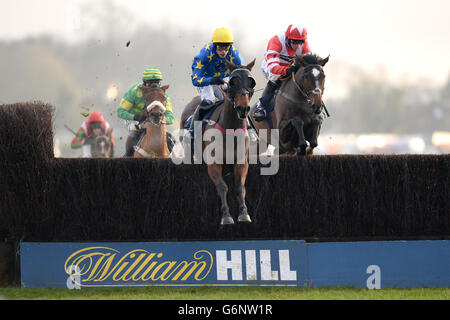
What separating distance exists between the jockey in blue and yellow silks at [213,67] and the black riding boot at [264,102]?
1711mm

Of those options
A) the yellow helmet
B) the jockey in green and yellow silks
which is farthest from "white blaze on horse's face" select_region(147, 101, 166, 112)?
the yellow helmet

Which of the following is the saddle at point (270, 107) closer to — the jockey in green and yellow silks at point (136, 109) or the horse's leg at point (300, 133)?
the horse's leg at point (300, 133)

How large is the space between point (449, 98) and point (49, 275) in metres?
80.6

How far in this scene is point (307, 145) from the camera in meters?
11.7

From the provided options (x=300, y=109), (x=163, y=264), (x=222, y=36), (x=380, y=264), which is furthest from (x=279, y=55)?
(x=163, y=264)

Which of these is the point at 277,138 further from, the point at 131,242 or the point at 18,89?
the point at 18,89

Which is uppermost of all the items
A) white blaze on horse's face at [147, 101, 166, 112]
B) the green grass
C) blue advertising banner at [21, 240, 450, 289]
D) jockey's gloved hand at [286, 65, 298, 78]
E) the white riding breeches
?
jockey's gloved hand at [286, 65, 298, 78]

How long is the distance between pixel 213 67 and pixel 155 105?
262 cm

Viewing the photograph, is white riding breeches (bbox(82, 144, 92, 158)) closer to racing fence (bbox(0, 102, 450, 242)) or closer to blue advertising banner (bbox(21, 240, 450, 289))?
racing fence (bbox(0, 102, 450, 242))

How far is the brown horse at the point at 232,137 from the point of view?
9.31 m

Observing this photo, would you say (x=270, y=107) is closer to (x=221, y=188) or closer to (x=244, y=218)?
(x=221, y=188)

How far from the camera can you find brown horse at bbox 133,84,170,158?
1346 cm

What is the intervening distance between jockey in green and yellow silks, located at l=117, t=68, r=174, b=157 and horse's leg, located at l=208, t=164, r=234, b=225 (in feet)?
15.0

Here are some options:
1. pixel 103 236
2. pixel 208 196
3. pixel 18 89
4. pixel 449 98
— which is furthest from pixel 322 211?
pixel 449 98
